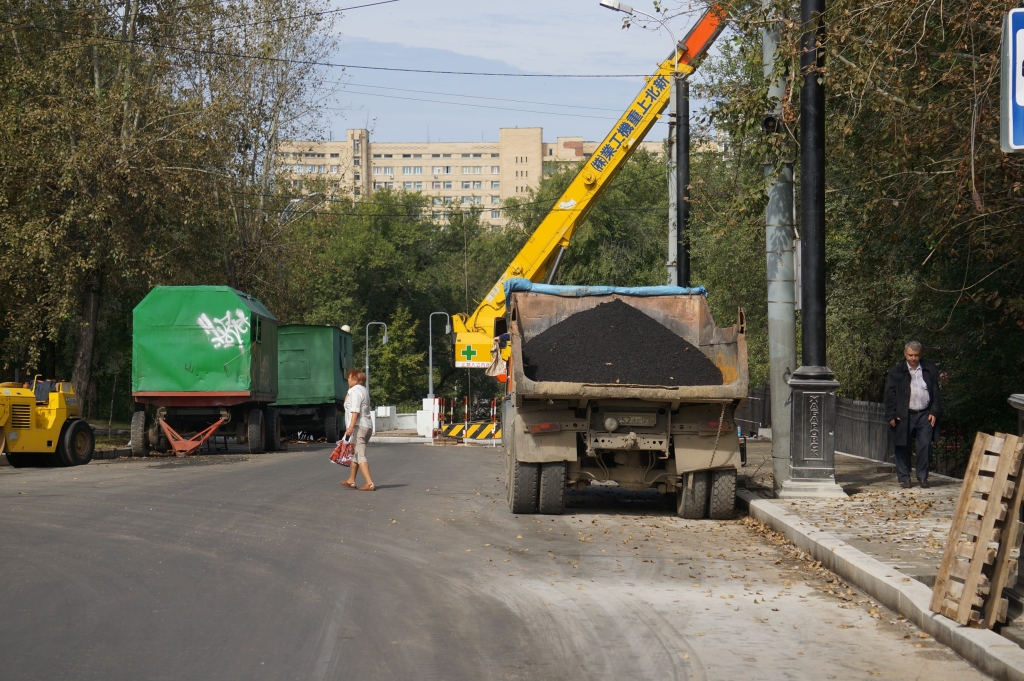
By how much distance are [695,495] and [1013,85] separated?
739 cm

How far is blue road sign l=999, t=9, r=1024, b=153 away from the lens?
575 centimetres

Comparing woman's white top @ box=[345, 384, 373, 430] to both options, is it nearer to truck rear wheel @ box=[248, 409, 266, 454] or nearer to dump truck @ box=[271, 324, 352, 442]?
truck rear wheel @ box=[248, 409, 266, 454]

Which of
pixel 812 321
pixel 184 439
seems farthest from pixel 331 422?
pixel 812 321

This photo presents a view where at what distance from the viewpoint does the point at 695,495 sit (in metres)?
12.6

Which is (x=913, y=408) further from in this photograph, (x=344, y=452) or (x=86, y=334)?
(x=86, y=334)

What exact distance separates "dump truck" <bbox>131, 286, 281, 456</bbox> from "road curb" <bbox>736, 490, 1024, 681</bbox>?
48.9 feet

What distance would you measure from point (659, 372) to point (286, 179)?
30767mm

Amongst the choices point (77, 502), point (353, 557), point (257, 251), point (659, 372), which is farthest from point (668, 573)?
point (257, 251)

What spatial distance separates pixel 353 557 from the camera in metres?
9.65

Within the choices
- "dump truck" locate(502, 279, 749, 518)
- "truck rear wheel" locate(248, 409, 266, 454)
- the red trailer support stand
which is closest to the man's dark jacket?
"dump truck" locate(502, 279, 749, 518)

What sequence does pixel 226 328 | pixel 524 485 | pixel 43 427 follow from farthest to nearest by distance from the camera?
pixel 226 328 < pixel 43 427 < pixel 524 485

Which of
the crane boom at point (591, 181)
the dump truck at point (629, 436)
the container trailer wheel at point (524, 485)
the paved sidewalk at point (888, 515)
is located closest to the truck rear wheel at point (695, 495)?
the dump truck at point (629, 436)

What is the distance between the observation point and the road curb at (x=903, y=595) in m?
6.00

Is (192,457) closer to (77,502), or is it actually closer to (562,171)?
(77,502)
